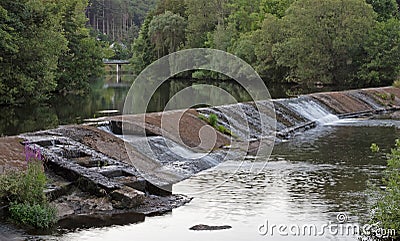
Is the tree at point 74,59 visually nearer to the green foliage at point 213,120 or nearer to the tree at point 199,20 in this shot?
the tree at point 199,20

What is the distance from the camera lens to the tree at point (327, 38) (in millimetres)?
58750

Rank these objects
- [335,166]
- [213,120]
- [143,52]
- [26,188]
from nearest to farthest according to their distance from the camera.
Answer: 1. [26,188]
2. [335,166]
3. [213,120]
4. [143,52]

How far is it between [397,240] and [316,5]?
49567 millimetres

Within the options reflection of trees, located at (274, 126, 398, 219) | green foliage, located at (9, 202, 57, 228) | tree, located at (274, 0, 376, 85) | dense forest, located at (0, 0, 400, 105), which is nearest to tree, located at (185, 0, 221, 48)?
dense forest, located at (0, 0, 400, 105)

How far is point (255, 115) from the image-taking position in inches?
1186

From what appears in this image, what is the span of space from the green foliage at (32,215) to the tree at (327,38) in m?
48.5

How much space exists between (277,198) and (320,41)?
1813 inches

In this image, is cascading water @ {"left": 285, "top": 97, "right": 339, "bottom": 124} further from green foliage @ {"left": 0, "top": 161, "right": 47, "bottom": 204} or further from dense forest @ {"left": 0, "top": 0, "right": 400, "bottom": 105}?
green foliage @ {"left": 0, "top": 161, "right": 47, "bottom": 204}

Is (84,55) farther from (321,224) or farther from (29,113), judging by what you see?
(321,224)

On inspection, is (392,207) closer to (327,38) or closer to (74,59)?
(74,59)

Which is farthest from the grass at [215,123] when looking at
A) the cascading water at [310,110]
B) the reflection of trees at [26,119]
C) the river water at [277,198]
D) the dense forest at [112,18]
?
the dense forest at [112,18]

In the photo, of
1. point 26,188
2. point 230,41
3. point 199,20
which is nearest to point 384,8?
point 230,41

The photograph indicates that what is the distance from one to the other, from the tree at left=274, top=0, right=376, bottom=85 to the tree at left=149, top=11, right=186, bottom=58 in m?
20.6

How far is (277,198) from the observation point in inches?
642
